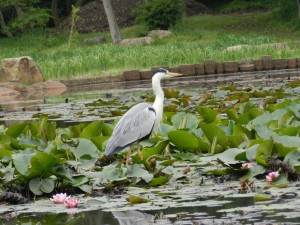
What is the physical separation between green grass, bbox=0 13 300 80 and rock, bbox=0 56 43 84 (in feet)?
3.86

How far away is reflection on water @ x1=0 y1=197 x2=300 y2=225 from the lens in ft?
18.1

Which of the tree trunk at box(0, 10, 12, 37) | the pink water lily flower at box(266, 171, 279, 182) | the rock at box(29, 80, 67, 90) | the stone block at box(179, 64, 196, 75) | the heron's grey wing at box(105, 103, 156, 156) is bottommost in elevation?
the rock at box(29, 80, 67, 90)

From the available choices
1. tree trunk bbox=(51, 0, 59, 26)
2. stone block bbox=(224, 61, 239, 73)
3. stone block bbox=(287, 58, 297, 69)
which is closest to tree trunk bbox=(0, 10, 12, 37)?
tree trunk bbox=(51, 0, 59, 26)

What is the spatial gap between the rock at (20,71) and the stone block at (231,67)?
17.1 feet

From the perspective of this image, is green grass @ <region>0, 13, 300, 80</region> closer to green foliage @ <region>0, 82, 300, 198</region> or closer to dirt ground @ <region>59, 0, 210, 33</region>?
dirt ground @ <region>59, 0, 210, 33</region>

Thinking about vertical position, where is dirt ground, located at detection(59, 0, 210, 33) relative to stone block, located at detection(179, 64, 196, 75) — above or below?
above

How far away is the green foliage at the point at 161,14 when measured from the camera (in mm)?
42688

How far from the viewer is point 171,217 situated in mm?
5781

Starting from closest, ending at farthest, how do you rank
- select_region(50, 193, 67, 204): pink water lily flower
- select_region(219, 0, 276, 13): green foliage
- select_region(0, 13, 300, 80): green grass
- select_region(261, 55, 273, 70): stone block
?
select_region(50, 193, 67, 204): pink water lily flower < select_region(261, 55, 273, 70): stone block < select_region(0, 13, 300, 80): green grass < select_region(219, 0, 276, 13): green foliage

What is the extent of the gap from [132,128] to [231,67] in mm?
18390

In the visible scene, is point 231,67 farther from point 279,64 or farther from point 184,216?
point 184,216

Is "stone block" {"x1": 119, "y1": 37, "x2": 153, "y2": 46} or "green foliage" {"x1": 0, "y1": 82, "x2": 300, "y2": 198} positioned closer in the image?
"green foliage" {"x1": 0, "y1": 82, "x2": 300, "y2": 198}

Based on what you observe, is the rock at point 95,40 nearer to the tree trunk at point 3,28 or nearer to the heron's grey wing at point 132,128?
the tree trunk at point 3,28

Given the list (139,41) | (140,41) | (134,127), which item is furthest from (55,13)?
(134,127)
